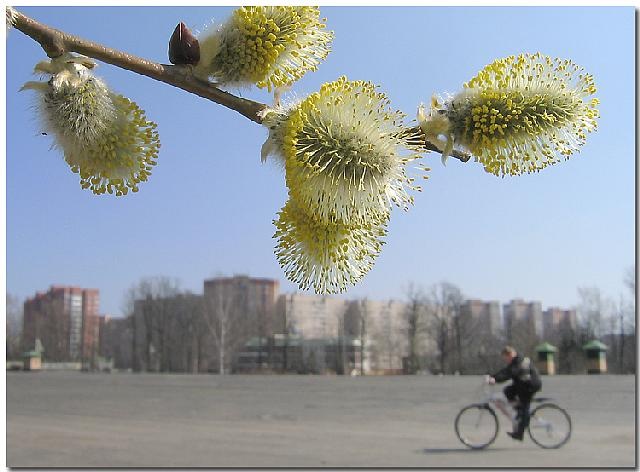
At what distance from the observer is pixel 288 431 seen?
52.7ft

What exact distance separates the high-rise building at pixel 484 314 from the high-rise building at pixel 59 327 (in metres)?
25.0

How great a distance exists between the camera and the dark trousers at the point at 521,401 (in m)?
10.2

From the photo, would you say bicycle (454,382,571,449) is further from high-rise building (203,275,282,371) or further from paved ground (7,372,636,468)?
high-rise building (203,275,282,371)

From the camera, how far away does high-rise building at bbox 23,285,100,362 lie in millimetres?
52281

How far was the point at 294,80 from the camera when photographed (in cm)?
104

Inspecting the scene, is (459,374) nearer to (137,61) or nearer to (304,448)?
(304,448)

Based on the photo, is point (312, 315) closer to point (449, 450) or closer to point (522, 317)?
point (522, 317)

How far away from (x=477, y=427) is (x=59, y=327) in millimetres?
46083

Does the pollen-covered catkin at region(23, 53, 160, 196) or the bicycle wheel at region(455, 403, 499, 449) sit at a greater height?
the pollen-covered catkin at region(23, 53, 160, 196)

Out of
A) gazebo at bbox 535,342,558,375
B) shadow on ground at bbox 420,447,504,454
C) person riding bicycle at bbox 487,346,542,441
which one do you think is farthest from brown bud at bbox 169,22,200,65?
gazebo at bbox 535,342,558,375

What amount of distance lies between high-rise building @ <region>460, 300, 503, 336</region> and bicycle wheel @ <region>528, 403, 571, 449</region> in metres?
34.1

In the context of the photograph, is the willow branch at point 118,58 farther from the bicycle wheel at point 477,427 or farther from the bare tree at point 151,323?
the bare tree at point 151,323

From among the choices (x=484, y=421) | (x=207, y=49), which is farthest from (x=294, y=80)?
(x=484, y=421)

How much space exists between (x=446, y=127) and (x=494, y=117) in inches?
2.1
